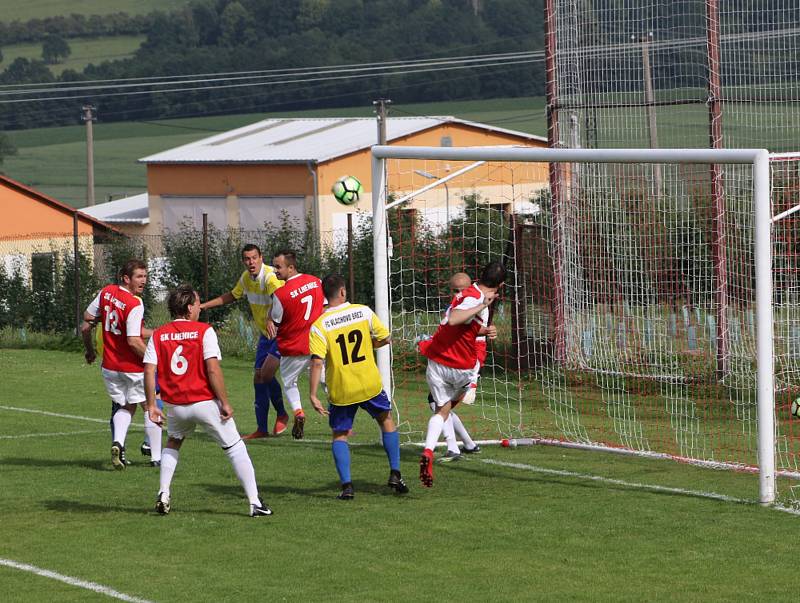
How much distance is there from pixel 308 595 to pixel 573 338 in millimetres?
10521

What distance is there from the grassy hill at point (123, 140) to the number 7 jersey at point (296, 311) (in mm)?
71103

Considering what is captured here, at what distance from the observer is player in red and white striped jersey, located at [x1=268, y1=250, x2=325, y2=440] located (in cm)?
1401

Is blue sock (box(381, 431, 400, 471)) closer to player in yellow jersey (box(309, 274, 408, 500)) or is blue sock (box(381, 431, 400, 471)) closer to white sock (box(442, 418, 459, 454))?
player in yellow jersey (box(309, 274, 408, 500))

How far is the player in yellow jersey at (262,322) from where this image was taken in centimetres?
1423

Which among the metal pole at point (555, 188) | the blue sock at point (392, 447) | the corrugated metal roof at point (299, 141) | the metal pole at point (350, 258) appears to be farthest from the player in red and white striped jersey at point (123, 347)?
the corrugated metal roof at point (299, 141)

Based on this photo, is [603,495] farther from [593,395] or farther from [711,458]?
[593,395]

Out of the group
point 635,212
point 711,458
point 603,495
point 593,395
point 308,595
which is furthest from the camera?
point 635,212

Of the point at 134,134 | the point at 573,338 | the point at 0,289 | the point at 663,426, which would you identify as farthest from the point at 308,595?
the point at 134,134

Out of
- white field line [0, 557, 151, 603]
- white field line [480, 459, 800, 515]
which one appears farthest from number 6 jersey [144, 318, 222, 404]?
white field line [480, 459, 800, 515]

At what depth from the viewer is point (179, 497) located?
36.6ft

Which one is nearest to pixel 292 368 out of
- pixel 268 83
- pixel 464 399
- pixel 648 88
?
pixel 464 399

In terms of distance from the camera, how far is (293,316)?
14047 millimetres

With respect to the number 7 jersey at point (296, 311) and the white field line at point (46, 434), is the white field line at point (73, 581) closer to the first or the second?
the number 7 jersey at point (296, 311)

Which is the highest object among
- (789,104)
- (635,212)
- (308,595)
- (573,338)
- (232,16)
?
(232,16)
